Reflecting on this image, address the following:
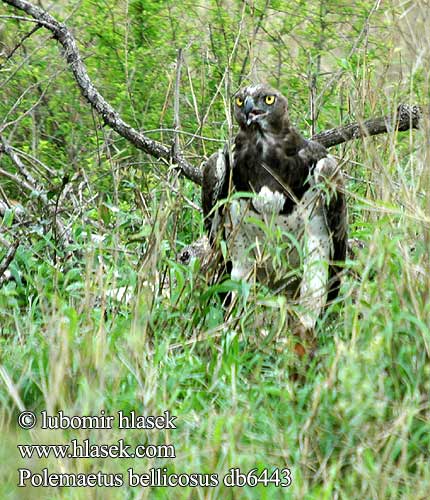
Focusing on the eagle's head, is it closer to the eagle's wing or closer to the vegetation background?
the eagle's wing

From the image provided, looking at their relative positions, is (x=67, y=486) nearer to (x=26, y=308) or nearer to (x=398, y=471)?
(x=398, y=471)

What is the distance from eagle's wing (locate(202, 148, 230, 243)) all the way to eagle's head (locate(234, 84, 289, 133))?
21 cm

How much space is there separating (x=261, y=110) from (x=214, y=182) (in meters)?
0.45

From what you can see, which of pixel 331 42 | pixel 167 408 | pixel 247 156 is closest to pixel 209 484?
Answer: pixel 167 408

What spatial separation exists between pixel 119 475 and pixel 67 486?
196 millimetres

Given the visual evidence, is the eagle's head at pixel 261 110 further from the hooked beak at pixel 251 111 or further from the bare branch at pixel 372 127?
the bare branch at pixel 372 127

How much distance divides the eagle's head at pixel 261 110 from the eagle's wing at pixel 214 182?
0.69 ft

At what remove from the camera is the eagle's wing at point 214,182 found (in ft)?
19.6

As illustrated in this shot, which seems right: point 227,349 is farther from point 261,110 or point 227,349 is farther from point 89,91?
point 89,91

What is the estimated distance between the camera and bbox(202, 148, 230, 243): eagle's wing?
5.96m

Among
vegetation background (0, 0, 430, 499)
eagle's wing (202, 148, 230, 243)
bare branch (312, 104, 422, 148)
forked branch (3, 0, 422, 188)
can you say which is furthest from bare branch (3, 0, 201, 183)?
bare branch (312, 104, 422, 148)

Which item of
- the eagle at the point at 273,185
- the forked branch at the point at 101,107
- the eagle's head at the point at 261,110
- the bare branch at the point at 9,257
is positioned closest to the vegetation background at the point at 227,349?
the bare branch at the point at 9,257

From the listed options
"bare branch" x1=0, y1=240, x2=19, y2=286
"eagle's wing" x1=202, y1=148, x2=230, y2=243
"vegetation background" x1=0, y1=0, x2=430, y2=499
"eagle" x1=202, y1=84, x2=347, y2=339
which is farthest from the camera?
"eagle's wing" x1=202, y1=148, x2=230, y2=243

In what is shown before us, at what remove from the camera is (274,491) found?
3.50 meters
